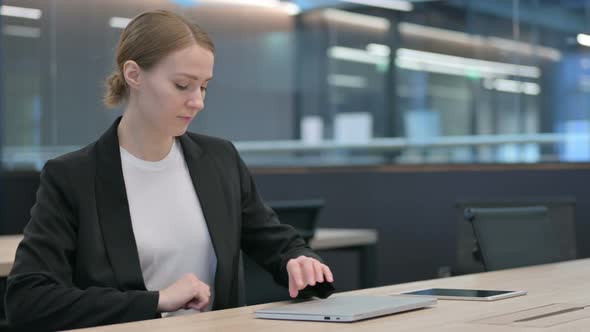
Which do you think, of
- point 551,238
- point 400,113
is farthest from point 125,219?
point 400,113

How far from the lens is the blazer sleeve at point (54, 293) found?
191 cm

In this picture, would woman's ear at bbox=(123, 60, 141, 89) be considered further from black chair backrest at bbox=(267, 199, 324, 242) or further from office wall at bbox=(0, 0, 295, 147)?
office wall at bbox=(0, 0, 295, 147)

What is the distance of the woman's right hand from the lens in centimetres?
194

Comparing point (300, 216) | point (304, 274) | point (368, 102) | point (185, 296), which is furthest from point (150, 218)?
point (368, 102)

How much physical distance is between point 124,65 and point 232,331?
2.70 feet

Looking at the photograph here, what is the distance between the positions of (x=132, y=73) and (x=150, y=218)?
1.10 ft

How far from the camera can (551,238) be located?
11.3 feet

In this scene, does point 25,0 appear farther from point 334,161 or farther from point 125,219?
point 125,219

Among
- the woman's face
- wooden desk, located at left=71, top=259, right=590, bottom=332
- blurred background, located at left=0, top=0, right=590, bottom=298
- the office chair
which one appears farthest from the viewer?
blurred background, located at left=0, top=0, right=590, bottom=298

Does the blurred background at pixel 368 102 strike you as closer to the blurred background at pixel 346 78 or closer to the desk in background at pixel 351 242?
the blurred background at pixel 346 78

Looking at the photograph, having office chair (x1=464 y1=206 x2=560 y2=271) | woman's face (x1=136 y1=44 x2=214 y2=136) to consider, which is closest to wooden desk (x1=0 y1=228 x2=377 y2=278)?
office chair (x1=464 y1=206 x2=560 y2=271)

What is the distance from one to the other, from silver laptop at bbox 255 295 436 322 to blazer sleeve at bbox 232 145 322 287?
285mm

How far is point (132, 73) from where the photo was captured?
2.21 m

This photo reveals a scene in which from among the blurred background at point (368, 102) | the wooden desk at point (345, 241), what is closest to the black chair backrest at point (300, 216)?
the wooden desk at point (345, 241)
